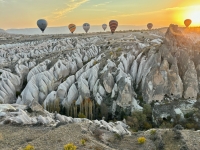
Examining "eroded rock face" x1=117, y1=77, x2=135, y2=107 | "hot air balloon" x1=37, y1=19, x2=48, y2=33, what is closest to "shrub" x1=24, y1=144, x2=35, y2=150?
"eroded rock face" x1=117, y1=77, x2=135, y2=107

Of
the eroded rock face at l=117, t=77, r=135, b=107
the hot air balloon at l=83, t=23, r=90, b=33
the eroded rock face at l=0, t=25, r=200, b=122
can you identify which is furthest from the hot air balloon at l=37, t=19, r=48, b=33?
the eroded rock face at l=117, t=77, r=135, b=107

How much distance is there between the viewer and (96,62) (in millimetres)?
31469

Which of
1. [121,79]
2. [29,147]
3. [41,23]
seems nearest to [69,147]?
[29,147]

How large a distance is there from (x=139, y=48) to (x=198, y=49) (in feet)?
26.6

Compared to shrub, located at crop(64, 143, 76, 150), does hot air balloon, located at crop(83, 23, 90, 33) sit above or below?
above

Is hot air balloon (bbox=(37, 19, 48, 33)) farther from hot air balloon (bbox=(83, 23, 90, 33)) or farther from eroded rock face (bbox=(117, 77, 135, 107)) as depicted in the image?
eroded rock face (bbox=(117, 77, 135, 107))

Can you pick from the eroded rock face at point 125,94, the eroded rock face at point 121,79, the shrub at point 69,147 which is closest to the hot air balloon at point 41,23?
the eroded rock face at point 121,79

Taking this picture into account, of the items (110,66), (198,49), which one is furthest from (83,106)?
(198,49)

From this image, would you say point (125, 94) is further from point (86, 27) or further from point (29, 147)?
point (86, 27)

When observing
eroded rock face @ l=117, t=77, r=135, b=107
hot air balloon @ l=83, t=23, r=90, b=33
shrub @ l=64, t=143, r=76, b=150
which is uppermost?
hot air balloon @ l=83, t=23, r=90, b=33

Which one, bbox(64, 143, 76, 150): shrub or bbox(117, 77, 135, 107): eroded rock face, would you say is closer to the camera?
bbox(64, 143, 76, 150): shrub

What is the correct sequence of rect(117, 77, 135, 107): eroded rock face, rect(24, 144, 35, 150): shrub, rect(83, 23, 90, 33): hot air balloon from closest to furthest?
rect(24, 144, 35, 150): shrub < rect(117, 77, 135, 107): eroded rock face < rect(83, 23, 90, 33): hot air balloon

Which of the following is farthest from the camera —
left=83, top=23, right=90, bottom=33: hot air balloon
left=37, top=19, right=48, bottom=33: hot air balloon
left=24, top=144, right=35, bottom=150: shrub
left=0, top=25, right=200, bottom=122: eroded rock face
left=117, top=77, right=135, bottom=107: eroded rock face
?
left=83, top=23, right=90, bottom=33: hot air balloon

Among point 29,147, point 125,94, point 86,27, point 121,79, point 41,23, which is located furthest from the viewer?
point 86,27
